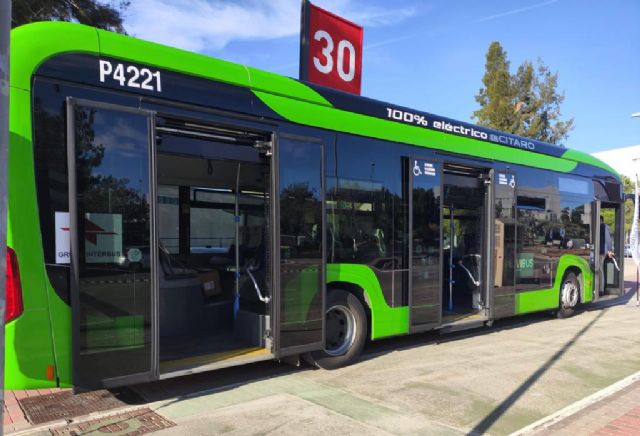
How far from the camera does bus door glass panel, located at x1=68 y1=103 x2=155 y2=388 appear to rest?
405 cm

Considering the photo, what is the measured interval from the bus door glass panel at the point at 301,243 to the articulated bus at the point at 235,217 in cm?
2

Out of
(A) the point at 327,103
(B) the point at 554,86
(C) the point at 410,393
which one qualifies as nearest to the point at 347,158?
(A) the point at 327,103

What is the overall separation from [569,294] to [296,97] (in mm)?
7589

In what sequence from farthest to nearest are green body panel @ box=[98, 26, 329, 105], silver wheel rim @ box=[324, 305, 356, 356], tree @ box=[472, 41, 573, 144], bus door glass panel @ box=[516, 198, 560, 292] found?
tree @ box=[472, 41, 573, 144] < bus door glass panel @ box=[516, 198, 560, 292] < silver wheel rim @ box=[324, 305, 356, 356] < green body panel @ box=[98, 26, 329, 105]

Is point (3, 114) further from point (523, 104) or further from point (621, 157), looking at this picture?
point (621, 157)

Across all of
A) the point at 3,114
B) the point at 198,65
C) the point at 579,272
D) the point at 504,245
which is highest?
the point at 198,65

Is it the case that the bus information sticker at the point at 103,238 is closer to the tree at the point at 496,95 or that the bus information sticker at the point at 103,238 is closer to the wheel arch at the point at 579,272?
the wheel arch at the point at 579,272

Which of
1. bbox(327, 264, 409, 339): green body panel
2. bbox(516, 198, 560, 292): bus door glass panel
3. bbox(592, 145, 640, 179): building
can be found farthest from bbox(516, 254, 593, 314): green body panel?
bbox(592, 145, 640, 179): building

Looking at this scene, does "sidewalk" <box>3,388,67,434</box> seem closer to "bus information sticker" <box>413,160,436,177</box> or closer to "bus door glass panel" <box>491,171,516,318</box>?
"bus information sticker" <box>413,160,436,177</box>

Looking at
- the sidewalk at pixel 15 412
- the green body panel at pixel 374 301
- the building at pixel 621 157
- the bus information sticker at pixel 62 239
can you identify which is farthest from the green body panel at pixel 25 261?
the building at pixel 621 157

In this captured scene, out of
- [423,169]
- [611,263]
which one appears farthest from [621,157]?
[423,169]

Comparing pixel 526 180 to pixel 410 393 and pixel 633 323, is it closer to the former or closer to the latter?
pixel 633 323

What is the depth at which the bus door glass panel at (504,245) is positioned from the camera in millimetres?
8281

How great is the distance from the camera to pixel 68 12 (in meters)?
9.77
